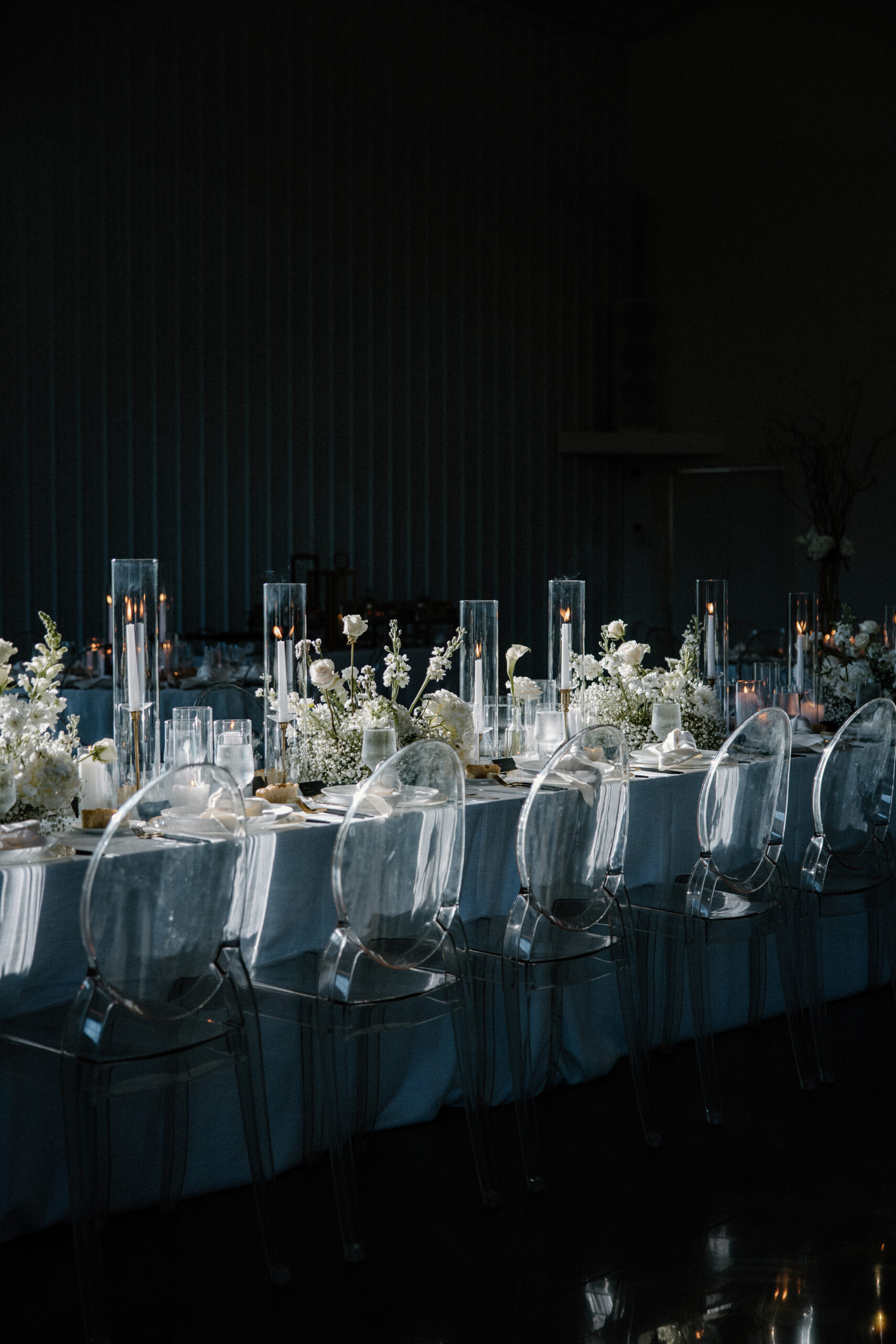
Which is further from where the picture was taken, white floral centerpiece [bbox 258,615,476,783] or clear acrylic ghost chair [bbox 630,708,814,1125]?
white floral centerpiece [bbox 258,615,476,783]

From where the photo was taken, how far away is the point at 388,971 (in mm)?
2756

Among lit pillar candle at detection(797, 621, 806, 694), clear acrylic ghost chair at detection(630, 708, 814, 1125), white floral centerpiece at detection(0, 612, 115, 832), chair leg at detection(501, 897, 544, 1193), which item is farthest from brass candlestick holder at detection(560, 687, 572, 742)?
white floral centerpiece at detection(0, 612, 115, 832)

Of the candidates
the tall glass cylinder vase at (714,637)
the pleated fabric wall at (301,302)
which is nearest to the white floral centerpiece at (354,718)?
the tall glass cylinder vase at (714,637)

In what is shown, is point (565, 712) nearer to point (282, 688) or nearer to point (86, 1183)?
point (282, 688)

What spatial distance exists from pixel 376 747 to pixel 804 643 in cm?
227

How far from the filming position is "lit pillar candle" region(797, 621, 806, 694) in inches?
199

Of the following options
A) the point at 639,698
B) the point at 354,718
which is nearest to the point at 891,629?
the point at 639,698

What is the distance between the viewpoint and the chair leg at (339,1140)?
263 centimetres

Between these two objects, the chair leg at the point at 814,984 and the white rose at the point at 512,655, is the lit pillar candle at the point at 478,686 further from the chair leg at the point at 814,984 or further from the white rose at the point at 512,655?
the chair leg at the point at 814,984

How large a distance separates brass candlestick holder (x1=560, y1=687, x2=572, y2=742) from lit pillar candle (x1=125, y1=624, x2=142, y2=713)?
1.36 m

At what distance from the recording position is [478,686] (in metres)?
3.91

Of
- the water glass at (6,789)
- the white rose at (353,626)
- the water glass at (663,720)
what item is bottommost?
the water glass at (663,720)

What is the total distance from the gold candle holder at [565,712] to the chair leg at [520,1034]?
109cm

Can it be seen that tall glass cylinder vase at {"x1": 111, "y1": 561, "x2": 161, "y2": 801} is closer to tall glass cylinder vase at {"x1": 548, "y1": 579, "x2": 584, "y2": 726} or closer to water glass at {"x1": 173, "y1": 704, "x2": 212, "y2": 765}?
water glass at {"x1": 173, "y1": 704, "x2": 212, "y2": 765}
